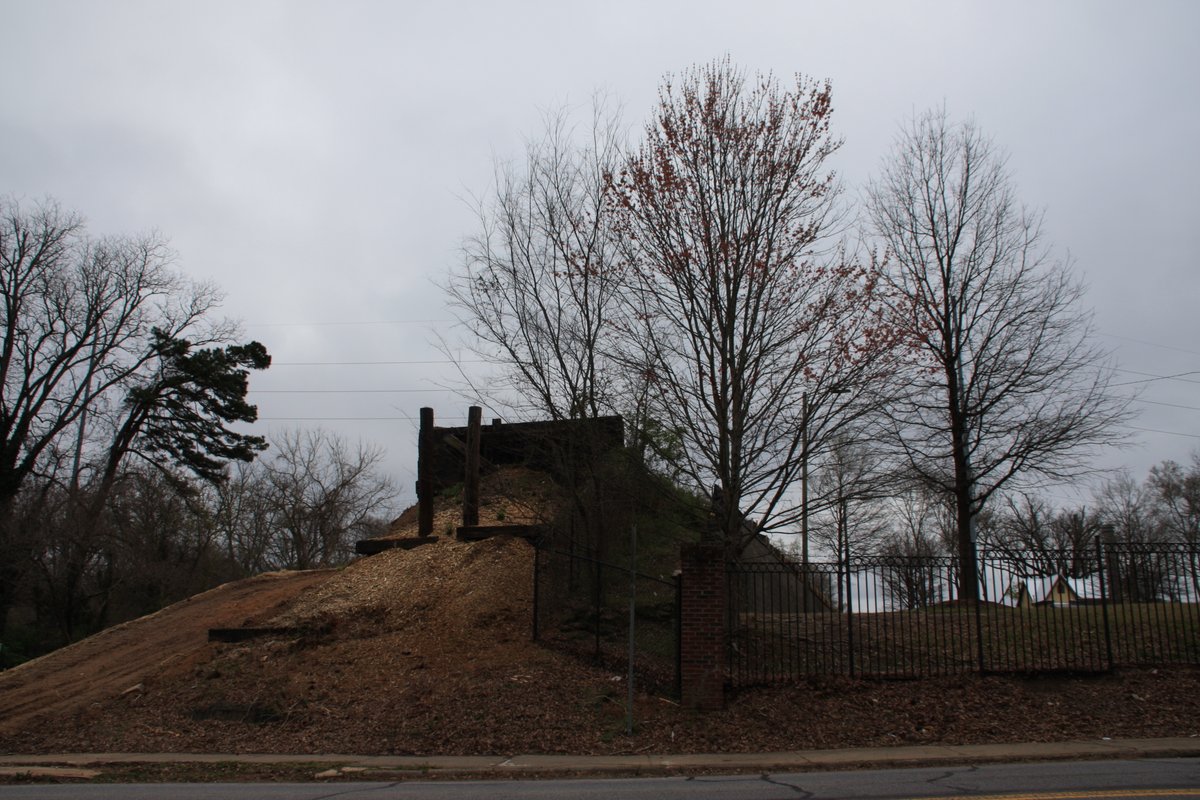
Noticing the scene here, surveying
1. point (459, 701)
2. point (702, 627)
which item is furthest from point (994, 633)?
point (459, 701)

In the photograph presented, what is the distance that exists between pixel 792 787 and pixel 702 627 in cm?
450

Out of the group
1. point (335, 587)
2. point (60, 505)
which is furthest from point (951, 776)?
point (60, 505)

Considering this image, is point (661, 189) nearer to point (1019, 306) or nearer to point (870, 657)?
point (870, 657)

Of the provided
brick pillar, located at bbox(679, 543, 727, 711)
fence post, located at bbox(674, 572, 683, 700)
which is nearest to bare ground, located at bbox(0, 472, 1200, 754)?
brick pillar, located at bbox(679, 543, 727, 711)

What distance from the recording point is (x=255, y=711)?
46.0 feet

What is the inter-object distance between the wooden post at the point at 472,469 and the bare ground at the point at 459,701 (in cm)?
237

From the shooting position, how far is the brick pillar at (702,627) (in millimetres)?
13820

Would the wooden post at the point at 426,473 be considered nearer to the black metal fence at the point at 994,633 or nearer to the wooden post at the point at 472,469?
the wooden post at the point at 472,469

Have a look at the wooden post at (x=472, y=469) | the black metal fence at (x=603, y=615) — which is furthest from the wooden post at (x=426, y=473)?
the black metal fence at (x=603, y=615)

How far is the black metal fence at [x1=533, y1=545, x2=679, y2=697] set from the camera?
15.6m

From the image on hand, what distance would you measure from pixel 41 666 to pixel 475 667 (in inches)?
391

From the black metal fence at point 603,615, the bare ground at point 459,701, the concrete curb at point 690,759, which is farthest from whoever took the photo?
the black metal fence at point 603,615

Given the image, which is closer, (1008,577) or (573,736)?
(573,736)

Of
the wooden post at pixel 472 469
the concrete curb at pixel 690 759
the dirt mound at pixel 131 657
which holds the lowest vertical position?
the concrete curb at pixel 690 759
